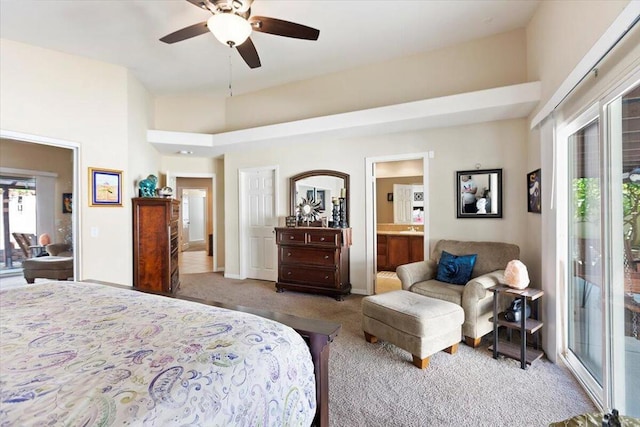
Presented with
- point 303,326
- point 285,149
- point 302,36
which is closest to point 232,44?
point 302,36

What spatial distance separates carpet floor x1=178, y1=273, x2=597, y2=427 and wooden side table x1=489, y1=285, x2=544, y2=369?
64 mm

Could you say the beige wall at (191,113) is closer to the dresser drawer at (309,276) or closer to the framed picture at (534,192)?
the dresser drawer at (309,276)

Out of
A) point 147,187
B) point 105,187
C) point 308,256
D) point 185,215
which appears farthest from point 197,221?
point 308,256

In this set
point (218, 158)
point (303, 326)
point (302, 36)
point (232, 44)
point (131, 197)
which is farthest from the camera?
point (218, 158)

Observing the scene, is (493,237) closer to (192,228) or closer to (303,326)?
(303,326)

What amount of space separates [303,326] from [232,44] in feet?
6.82

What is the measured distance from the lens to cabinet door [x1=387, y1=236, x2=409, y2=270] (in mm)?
5801

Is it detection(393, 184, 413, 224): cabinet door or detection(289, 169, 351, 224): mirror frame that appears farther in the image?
detection(393, 184, 413, 224): cabinet door

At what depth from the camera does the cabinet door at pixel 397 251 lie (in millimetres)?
5801

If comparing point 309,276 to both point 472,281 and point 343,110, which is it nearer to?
point 472,281

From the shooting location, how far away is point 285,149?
16.7ft

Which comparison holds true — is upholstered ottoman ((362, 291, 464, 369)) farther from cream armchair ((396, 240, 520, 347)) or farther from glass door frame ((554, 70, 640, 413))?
glass door frame ((554, 70, 640, 413))

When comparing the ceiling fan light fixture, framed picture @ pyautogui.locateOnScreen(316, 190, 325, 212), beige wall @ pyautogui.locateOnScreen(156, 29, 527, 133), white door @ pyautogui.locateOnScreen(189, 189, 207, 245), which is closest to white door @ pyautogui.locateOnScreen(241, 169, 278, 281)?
framed picture @ pyautogui.locateOnScreen(316, 190, 325, 212)

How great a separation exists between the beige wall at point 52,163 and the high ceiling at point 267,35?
1.16 m
